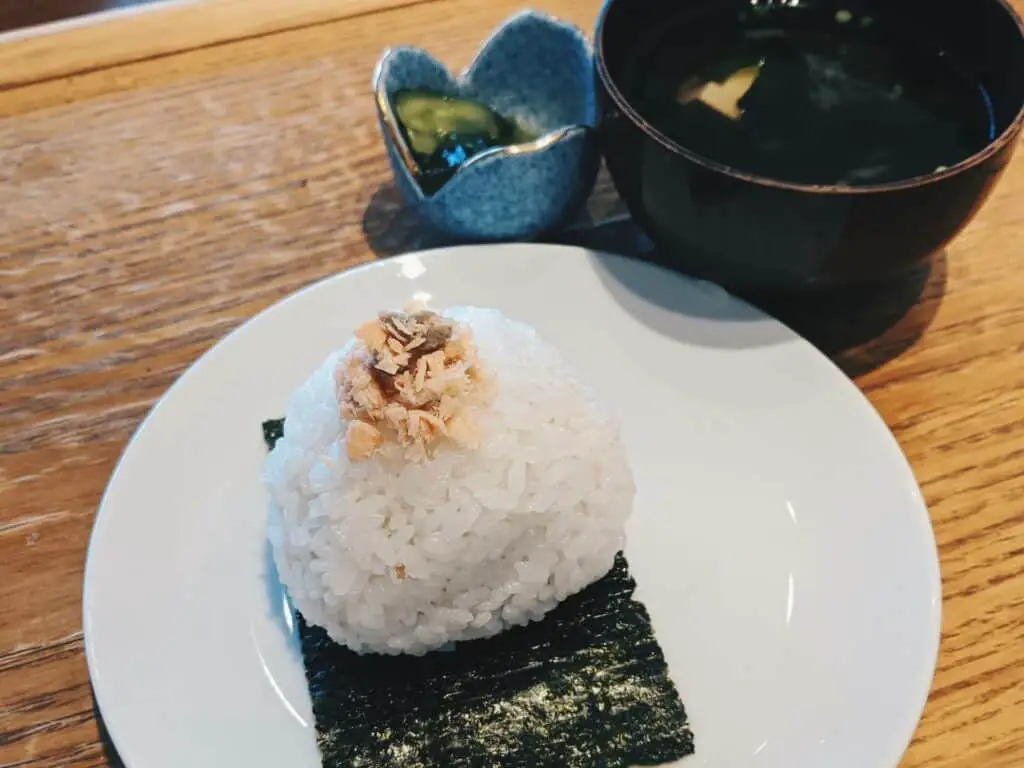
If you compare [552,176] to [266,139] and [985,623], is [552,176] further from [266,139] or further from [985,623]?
[985,623]

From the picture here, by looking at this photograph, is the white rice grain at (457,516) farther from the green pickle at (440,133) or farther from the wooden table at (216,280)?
the green pickle at (440,133)

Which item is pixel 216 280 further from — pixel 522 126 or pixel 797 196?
pixel 797 196

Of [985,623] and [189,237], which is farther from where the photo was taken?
[189,237]

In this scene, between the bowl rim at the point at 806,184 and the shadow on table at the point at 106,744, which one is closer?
the shadow on table at the point at 106,744

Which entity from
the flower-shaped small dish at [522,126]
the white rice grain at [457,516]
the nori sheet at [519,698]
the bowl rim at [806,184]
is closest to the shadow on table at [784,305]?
the flower-shaped small dish at [522,126]

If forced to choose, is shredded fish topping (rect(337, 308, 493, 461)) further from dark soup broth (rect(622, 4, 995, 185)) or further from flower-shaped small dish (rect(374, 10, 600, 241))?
dark soup broth (rect(622, 4, 995, 185))

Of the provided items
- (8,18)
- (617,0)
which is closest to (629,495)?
(617,0)

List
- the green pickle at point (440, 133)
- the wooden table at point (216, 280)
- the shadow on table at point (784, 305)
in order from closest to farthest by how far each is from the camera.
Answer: the wooden table at point (216, 280)
the shadow on table at point (784, 305)
the green pickle at point (440, 133)

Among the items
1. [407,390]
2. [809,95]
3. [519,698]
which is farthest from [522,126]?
[519,698]
